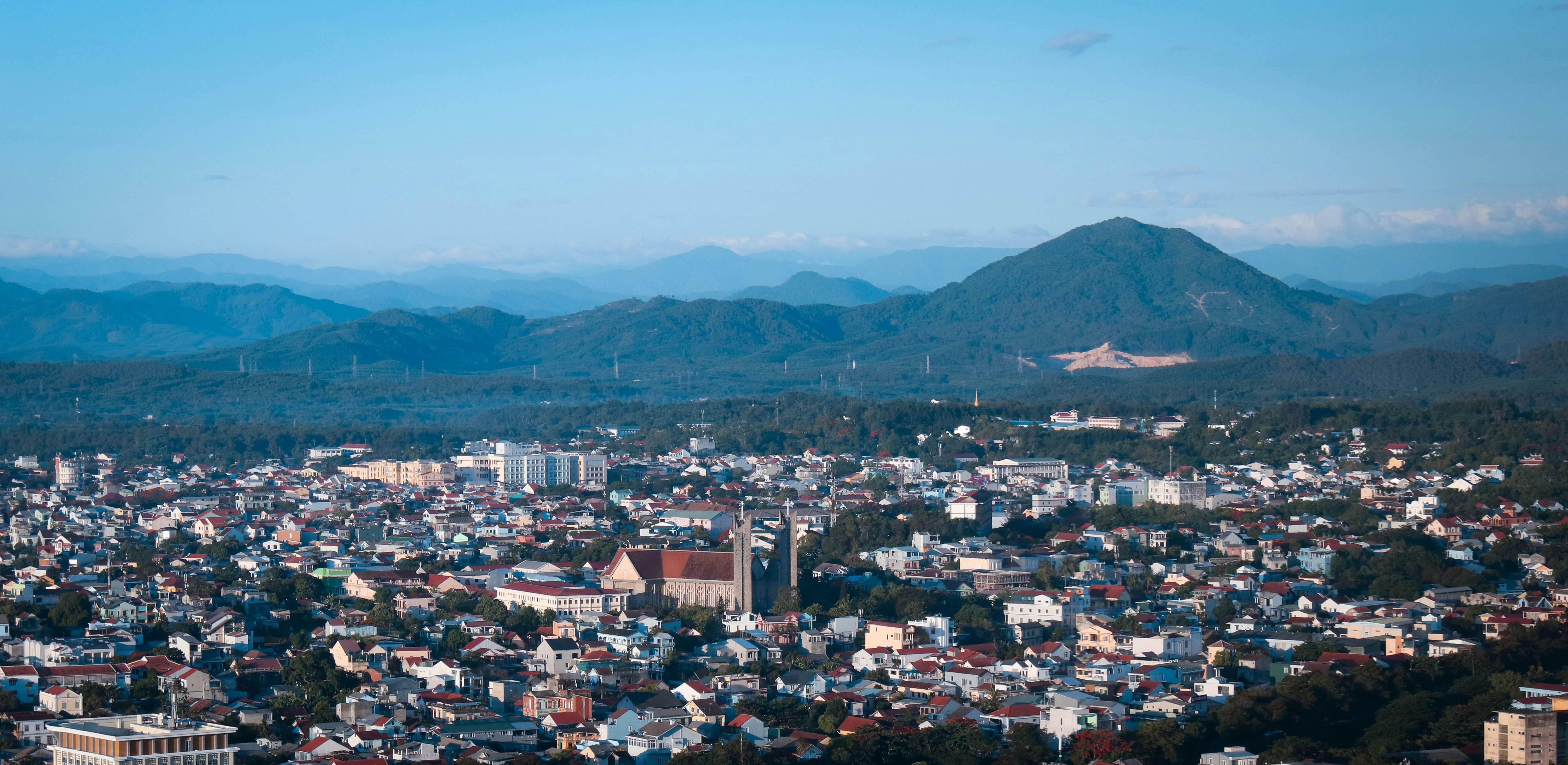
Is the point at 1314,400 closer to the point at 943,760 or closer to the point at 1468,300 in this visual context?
the point at 943,760

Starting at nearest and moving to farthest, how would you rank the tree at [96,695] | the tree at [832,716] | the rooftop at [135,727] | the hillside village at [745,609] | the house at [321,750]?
the rooftop at [135,727] → the house at [321,750] → the tree at [96,695] → the hillside village at [745,609] → the tree at [832,716]

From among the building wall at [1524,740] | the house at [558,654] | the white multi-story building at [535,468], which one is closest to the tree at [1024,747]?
the building wall at [1524,740]

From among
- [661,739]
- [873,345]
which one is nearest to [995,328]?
[873,345]

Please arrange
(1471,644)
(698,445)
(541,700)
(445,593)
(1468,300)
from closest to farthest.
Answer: (541,700), (1471,644), (445,593), (698,445), (1468,300)

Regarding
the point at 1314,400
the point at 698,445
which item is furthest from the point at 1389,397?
the point at 698,445

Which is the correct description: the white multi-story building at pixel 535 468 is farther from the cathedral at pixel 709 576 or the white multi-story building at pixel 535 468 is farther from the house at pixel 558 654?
the house at pixel 558 654

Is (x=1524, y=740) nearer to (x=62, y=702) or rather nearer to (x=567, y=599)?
(x=567, y=599)

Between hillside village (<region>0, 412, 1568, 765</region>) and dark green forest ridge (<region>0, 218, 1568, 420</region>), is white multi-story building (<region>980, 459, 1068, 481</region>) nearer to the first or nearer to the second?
hillside village (<region>0, 412, 1568, 765</region>)
